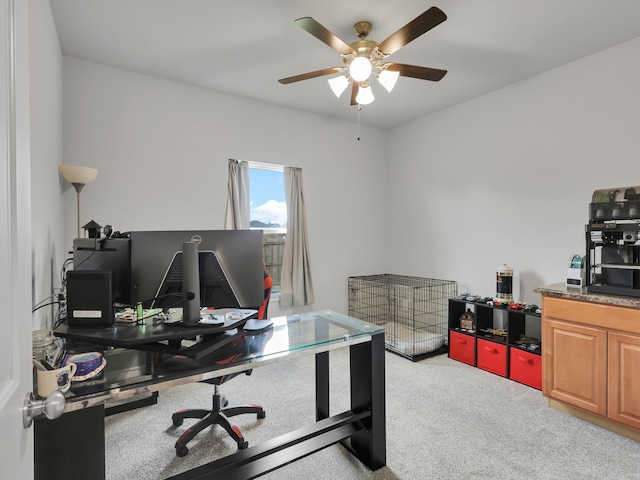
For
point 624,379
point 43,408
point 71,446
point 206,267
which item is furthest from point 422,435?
point 43,408

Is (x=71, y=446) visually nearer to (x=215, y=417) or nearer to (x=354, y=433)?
(x=215, y=417)

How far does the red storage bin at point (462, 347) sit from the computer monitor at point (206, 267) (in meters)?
2.75

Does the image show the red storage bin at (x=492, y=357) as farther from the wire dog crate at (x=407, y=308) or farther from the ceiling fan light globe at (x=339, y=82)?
the ceiling fan light globe at (x=339, y=82)

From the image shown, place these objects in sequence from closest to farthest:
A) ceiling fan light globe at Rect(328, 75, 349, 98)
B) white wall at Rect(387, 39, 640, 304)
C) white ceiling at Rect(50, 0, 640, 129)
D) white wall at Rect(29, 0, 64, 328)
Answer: white wall at Rect(29, 0, 64, 328) < white ceiling at Rect(50, 0, 640, 129) < ceiling fan light globe at Rect(328, 75, 349, 98) < white wall at Rect(387, 39, 640, 304)

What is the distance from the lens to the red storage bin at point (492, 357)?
127 inches

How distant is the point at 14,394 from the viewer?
2.15 feet

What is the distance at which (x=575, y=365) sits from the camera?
247 cm

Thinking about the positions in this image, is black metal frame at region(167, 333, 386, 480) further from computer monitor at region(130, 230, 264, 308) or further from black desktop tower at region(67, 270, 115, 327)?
black desktop tower at region(67, 270, 115, 327)

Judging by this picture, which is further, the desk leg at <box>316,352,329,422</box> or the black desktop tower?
the desk leg at <box>316,352,329,422</box>

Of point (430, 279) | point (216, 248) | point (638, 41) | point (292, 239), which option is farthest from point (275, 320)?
point (638, 41)

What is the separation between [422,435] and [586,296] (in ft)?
4.95

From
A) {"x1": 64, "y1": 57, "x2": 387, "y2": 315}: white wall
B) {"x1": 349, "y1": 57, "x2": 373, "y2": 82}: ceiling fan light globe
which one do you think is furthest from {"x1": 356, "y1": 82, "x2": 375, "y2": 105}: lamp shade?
{"x1": 64, "y1": 57, "x2": 387, "y2": 315}: white wall

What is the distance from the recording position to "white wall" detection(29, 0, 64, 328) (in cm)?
179

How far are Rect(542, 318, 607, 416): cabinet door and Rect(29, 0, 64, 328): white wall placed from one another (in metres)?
3.36
